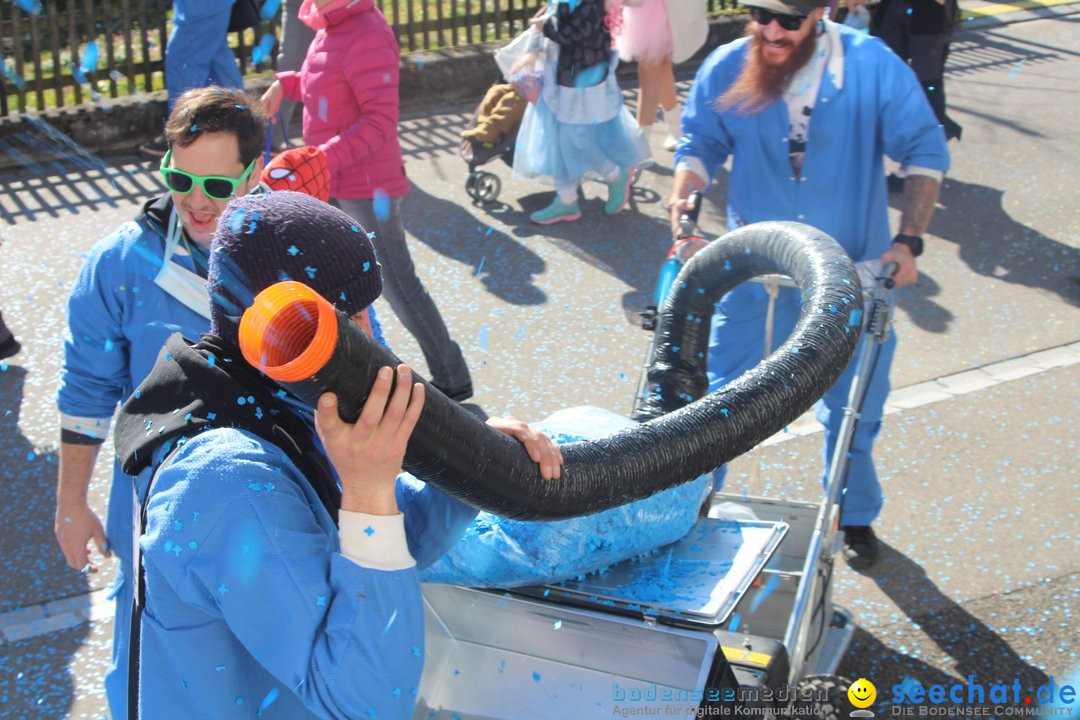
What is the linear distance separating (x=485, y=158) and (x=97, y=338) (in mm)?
5227

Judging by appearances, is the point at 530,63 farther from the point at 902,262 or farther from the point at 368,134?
the point at 902,262

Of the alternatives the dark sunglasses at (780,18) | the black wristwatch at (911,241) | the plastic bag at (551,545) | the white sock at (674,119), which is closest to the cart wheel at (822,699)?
the plastic bag at (551,545)

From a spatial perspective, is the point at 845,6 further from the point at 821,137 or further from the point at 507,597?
the point at 507,597

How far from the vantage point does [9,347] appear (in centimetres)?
589

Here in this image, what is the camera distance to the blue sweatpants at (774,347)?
420 centimetres

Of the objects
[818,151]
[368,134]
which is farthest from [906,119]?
[368,134]

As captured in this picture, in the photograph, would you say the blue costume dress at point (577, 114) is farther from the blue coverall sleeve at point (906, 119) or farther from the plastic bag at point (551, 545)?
the plastic bag at point (551, 545)

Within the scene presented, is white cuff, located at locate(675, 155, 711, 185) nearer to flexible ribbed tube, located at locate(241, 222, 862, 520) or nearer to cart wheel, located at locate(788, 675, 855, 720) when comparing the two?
flexible ribbed tube, located at locate(241, 222, 862, 520)

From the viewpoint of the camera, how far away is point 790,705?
292 cm

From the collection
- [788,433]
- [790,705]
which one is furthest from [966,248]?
[790,705]

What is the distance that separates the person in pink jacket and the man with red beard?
61.7 inches

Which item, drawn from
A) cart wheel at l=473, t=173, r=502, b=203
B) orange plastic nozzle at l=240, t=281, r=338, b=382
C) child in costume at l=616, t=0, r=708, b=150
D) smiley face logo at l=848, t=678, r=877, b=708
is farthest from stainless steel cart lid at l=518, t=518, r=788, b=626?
child in costume at l=616, t=0, r=708, b=150

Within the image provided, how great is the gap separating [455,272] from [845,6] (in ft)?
13.3

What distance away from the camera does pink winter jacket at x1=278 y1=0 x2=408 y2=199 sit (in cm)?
520
